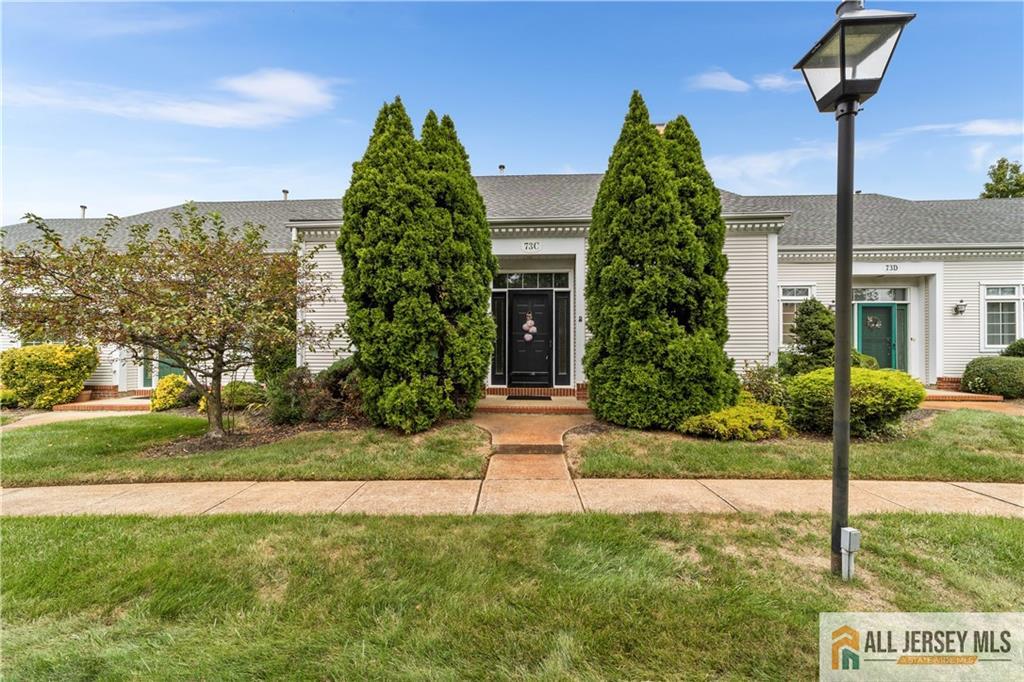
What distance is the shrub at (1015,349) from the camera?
1002cm

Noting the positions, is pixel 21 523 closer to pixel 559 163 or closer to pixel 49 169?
pixel 49 169

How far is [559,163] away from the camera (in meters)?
16.1

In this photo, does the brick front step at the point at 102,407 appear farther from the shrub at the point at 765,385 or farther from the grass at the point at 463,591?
the shrub at the point at 765,385

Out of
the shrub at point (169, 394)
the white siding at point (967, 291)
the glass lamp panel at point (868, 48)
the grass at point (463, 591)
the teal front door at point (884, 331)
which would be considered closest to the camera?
the grass at point (463, 591)

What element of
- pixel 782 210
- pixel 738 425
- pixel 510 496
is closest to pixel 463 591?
pixel 510 496

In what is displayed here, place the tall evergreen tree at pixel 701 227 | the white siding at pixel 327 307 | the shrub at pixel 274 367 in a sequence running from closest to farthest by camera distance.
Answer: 1. the tall evergreen tree at pixel 701 227
2. the shrub at pixel 274 367
3. the white siding at pixel 327 307

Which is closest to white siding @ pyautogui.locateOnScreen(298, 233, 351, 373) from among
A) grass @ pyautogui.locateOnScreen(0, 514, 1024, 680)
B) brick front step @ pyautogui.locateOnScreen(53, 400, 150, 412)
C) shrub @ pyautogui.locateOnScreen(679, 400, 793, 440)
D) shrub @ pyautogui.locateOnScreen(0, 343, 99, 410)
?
brick front step @ pyautogui.locateOnScreen(53, 400, 150, 412)

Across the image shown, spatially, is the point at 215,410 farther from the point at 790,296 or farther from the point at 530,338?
the point at 790,296

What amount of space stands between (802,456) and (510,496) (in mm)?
3735

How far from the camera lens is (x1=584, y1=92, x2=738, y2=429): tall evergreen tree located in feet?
19.5

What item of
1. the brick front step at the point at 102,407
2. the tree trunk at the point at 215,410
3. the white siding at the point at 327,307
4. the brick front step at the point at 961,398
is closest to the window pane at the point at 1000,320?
the brick front step at the point at 961,398

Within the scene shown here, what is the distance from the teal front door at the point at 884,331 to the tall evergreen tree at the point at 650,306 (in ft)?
25.8

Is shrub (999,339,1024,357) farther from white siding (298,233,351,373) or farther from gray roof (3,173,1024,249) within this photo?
white siding (298,233,351,373)

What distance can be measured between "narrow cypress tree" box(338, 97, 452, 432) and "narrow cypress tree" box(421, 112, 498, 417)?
0.14 metres
